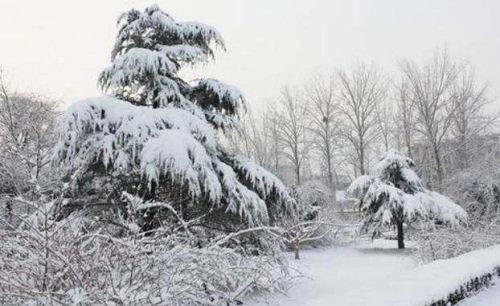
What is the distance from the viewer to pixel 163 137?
24.6 ft

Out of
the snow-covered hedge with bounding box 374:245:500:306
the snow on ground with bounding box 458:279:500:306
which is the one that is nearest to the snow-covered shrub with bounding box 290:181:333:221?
the snow-covered hedge with bounding box 374:245:500:306

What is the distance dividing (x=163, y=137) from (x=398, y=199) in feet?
44.3

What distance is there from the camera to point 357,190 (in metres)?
21.6

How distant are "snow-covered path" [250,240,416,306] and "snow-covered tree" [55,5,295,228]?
1492 millimetres

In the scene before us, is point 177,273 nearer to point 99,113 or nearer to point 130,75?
point 99,113

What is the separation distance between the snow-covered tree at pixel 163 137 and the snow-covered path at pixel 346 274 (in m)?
1.49

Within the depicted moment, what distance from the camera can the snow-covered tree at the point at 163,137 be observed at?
7551mm

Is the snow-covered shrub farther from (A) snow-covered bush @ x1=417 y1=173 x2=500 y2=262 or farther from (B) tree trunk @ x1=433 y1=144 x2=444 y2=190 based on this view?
(B) tree trunk @ x1=433 y1=144 x2=444 y2=190

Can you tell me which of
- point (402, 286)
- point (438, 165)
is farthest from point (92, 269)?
point (438, 165)

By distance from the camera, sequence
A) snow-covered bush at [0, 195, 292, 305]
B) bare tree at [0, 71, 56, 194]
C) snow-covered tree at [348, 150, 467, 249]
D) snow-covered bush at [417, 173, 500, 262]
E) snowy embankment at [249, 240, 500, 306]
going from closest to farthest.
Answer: snow-covered bush at [0, 195, 292, 305]
snowy embankment at [249, 240, 500, 306]
snow-covered bush at [417, 173, 500, 262]
bare tree at [0, 71, 56, 194]
snow-covered tree at [348, 150, 467, 249]

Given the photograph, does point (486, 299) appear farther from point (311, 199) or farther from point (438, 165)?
point (438, 165)

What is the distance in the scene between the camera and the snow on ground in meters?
6.74

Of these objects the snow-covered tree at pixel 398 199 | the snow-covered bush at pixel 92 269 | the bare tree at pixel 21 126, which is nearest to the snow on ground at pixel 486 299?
the snow-covered bush at pixel 92 269

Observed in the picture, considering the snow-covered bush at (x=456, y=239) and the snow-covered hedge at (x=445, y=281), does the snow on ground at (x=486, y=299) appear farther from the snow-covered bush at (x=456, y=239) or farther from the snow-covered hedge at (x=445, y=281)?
the snow-covered bush at (x=456, y=239)
